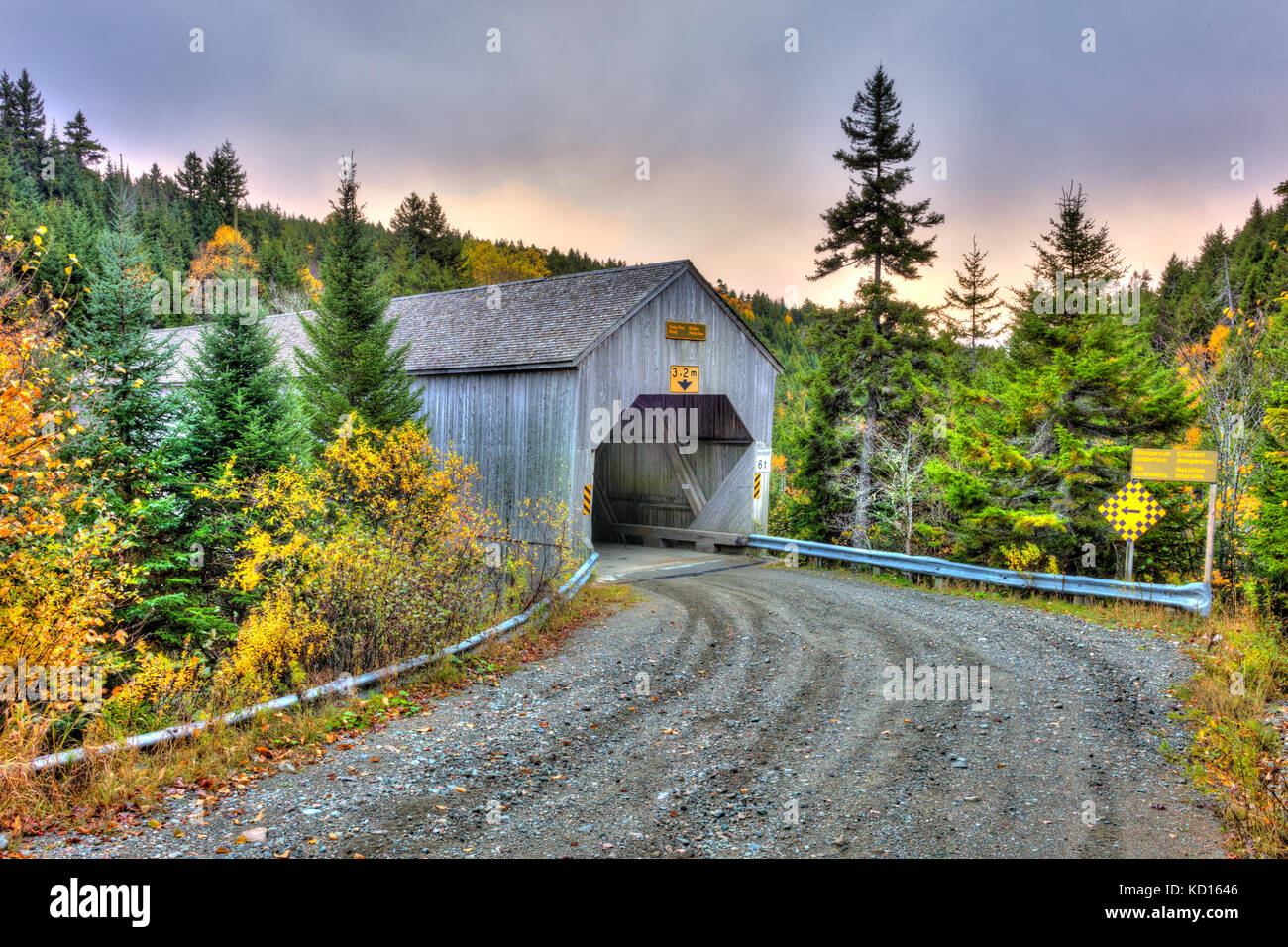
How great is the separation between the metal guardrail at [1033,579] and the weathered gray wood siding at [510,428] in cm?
601

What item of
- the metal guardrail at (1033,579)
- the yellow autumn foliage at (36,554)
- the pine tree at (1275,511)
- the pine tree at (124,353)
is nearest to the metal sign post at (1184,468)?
the metal guardrail at (1033,579)

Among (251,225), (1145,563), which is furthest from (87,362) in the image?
(251,225)

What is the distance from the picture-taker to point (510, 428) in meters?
16.3

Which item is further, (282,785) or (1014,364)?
(1014,364)

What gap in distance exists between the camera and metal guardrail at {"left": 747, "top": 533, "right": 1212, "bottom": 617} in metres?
10.5

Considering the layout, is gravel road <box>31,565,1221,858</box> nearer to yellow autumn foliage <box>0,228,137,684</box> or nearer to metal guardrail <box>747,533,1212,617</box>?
metal guardrail <box>747,533,1212,617</box>

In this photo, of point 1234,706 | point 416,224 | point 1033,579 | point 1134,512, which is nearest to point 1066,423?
point 1134,512

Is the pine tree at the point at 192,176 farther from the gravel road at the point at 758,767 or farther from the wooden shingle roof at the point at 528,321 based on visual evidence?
the gravel road at the point at 758,767

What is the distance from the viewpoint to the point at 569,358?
48.8ft

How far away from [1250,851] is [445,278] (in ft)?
148

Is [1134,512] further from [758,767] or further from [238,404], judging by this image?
[238,404]

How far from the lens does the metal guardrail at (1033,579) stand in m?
10.5

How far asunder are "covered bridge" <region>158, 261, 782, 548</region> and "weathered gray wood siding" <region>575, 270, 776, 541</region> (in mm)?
33
